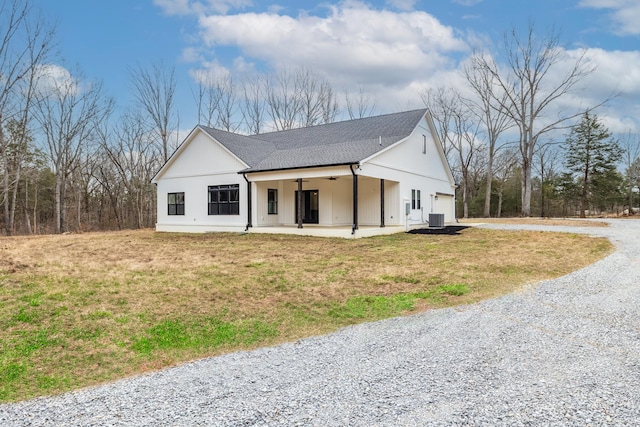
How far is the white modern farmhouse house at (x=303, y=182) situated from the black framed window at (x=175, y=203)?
0.17 ft

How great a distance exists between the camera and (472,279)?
803 cm

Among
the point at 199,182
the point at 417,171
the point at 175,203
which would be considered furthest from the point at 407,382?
the point at 175,203

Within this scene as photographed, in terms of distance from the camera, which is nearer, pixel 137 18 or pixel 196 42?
pixel 137 18

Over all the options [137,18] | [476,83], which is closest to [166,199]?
[137,18]

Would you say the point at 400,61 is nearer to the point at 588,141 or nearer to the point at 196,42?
the point at 196,42

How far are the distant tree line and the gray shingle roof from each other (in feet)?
42.1

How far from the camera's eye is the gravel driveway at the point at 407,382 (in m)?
3.08

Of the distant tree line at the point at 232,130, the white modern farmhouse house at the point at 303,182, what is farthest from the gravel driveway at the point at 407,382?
the distant tree line at the point at 232,130

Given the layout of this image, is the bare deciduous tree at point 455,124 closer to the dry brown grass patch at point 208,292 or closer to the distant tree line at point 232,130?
the distant tree line at point 232,130

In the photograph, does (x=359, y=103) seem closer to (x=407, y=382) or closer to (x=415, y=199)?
(x=415, y=199)

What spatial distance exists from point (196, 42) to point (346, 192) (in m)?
12.1

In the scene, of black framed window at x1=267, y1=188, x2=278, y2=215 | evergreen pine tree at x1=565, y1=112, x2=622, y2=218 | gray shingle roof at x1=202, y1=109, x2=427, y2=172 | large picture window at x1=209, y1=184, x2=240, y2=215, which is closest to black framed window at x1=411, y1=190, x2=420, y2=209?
gray shingle roof at x1=202, y1=109, x2=427, y2=172

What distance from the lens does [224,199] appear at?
1867cm

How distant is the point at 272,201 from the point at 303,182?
5.62 ft
